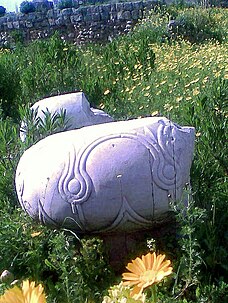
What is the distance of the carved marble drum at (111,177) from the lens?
2.70 meters

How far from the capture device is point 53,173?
2.77 m

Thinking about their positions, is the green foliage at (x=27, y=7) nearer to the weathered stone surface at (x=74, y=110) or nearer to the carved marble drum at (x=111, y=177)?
the weathered stone surface at (x=74, y=110)

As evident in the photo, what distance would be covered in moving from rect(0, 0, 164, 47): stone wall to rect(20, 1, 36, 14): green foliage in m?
0.55

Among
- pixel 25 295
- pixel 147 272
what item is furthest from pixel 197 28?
pixel 25 295

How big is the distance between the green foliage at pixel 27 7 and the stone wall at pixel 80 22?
551 mm

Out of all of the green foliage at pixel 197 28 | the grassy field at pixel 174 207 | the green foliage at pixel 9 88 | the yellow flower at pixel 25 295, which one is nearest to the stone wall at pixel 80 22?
the green foliage at pixel 197 28

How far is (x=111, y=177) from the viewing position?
269 cm

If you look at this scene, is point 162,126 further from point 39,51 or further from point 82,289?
point 39,51

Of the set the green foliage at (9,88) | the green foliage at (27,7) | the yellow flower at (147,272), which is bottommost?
the green foliage at (27,7)

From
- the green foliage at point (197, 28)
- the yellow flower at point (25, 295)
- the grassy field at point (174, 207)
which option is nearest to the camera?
the yellow flower at point (25, 295)

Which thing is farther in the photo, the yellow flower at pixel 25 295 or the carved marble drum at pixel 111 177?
the carved marble drum at pixel 111 177

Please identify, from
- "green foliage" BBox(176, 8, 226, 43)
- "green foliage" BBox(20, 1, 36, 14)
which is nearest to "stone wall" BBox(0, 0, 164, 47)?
"green foliage" BBox(20, 1, 36, 14)

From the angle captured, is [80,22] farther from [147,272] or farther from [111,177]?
[147,272]

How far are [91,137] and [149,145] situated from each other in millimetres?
267
